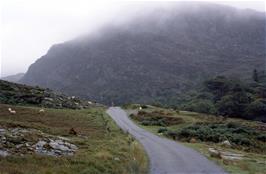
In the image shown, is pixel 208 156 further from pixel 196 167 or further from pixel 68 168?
pixel 68 168

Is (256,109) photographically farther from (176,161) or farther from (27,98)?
(176,161)

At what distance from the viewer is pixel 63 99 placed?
100 meters

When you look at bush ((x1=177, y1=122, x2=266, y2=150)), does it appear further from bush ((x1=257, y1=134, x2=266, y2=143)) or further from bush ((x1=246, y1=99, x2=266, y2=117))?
bush ((x1=246, y1=99, x2=266, y2=117))

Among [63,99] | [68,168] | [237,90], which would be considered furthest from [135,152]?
[237,90]

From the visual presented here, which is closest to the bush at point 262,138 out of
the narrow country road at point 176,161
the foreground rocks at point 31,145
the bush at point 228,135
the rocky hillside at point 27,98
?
the bush at point 228,135

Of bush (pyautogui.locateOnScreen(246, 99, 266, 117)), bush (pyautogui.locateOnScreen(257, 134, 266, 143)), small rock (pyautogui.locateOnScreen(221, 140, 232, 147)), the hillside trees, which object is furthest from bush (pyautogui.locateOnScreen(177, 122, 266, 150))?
the hillside trees

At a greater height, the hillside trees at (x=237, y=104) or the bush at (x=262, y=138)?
the hillside trees at (x=237, y=104)

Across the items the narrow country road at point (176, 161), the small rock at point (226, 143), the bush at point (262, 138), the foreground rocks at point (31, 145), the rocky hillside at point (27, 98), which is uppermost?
the rocky hillside at point (27, 98)

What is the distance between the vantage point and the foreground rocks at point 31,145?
2696cm

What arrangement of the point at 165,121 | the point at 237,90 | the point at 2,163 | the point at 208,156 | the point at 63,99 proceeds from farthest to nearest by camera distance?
the point at 237,90
the point at 63,99
the point at 165,121
the point at 208,156
the point at 2,163

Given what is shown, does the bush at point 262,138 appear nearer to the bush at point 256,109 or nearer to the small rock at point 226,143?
the small rock at point 226,143

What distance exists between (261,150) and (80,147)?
26.3 meters

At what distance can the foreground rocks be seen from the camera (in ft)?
88.4

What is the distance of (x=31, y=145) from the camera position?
2912cm
